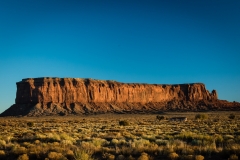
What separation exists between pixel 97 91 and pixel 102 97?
3.75 m

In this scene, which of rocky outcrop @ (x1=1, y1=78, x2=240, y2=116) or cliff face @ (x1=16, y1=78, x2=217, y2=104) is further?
cliff face @ (x1=16, y1=78, x2=217, y2=104)

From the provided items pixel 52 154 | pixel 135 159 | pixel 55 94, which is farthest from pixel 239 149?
pixel 55 94

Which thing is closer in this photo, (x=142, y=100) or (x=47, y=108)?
(x=47, y=108)

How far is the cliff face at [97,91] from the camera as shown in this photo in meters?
114

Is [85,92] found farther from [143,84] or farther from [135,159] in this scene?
[135,159]

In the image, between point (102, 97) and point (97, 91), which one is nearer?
point (97, 91)

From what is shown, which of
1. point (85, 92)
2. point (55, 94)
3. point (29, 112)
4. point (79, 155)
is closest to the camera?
point (79, 155)

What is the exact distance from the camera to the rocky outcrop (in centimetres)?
10900

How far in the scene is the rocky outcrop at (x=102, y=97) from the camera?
10900 centimetres

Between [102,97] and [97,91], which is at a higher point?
[97,91]

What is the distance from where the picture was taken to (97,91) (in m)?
129

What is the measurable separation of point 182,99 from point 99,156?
133933 mm

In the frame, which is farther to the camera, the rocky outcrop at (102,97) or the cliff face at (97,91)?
the cliff face at (97,91)

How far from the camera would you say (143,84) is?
14550 cm
